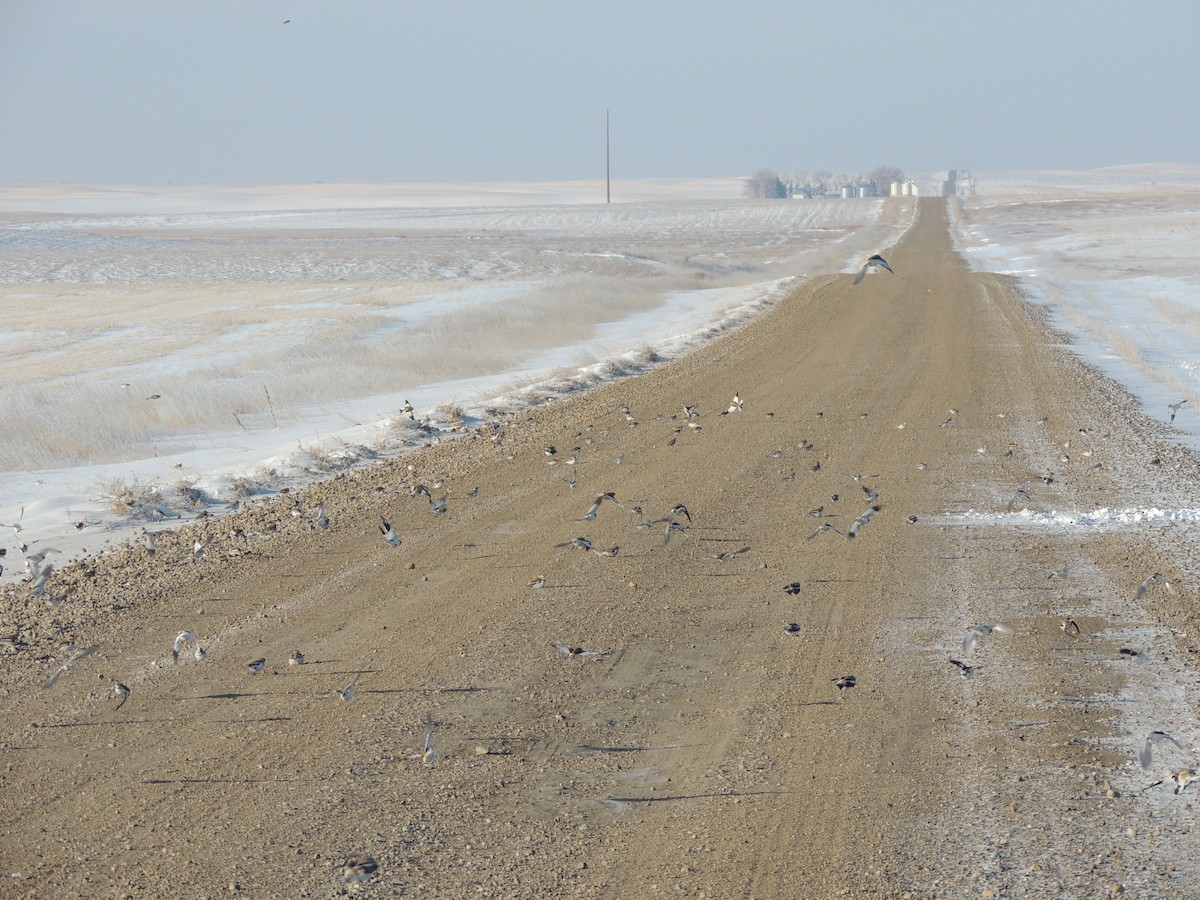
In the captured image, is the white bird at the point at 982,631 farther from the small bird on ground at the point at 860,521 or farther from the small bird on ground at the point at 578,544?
the small bird on ground at the point at 578,544

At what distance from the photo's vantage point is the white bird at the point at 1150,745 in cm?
497

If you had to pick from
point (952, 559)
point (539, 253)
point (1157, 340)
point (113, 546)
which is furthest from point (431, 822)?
point (539, 253)

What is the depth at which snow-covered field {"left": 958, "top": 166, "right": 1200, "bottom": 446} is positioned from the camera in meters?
18.5

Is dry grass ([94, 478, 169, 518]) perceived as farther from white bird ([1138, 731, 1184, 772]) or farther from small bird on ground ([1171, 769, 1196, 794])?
small bird on ground ([1171, 769, 1196, 794])

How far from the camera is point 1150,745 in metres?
5.18

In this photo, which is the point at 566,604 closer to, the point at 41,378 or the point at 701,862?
the point at 701,862

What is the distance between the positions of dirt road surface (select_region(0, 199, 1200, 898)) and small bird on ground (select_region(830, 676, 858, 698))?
0.03 m

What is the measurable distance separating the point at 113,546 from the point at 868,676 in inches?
247

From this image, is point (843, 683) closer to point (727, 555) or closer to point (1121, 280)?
point (727, 555)

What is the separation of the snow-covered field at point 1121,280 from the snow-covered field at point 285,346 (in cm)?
754

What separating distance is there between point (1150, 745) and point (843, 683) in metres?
1.57

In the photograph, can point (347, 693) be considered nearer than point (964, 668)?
Yes

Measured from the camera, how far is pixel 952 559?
28.1 feet

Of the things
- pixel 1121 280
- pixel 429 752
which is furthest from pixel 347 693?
pixel 1121 280
